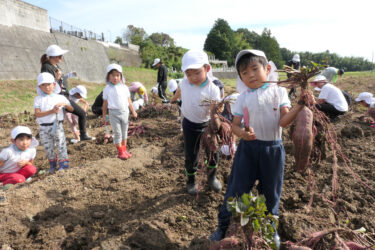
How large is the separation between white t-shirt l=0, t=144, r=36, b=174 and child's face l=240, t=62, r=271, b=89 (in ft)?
11.1

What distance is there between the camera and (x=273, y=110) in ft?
5.78

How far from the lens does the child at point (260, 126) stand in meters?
1.74

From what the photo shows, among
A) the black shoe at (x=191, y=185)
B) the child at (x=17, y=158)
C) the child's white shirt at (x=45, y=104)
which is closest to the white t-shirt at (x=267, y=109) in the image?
the black shoe at (x=191, y=185)

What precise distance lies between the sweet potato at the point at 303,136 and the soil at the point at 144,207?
0.38 m

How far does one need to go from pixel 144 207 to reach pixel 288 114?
6.28 ft

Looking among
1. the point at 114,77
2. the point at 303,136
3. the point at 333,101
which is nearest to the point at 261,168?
the point at 303,136

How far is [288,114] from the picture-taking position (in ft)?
5.23

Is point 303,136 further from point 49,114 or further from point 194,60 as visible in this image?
point 49,114

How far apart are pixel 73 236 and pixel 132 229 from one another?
1.85ft

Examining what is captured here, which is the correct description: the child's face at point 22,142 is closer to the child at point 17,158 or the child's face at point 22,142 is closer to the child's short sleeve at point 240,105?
the child at point 17,158

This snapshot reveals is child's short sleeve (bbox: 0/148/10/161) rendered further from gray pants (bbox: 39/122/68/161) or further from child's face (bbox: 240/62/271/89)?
child's face (bbox: 240/62/271/89)

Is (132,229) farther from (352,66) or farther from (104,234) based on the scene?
(352,66)

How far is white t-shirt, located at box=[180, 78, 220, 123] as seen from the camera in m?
2.51

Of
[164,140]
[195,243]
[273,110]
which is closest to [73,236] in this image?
[195,243]
